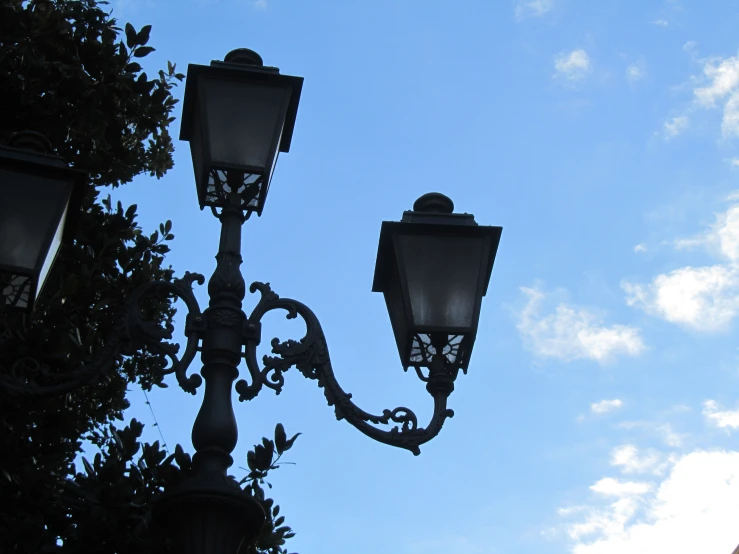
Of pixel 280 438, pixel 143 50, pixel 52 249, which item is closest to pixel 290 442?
pixel 280 438

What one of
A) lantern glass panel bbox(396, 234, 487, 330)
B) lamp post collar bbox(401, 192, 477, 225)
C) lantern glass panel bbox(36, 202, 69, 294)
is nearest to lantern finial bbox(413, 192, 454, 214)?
lamp post collar bbox(401, 192, 477, 225)

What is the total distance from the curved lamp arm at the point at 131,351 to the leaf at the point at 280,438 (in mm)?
1181

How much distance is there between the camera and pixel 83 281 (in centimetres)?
704

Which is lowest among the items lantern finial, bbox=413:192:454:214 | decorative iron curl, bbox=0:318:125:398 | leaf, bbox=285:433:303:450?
decorative iron curl, bbox=0:318:125:398

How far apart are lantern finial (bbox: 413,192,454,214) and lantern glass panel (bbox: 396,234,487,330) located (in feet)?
0.77

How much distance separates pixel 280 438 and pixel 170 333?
127 cm

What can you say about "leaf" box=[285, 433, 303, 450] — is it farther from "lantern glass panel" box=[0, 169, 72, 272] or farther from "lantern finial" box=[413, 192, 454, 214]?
"lantern glass panel" box=[0, 169, 72, 272]

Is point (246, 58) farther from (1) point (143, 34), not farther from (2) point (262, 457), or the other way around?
(1) point (143, 34)

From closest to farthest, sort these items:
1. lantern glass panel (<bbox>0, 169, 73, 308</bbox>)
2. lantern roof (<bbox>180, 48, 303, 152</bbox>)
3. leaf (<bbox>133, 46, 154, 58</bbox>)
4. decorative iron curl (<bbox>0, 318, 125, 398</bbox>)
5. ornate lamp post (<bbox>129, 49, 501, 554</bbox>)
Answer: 1. lantern glass panel (<bbox>0, 169, 73, 308</bbox>)
2. decorative iron curl (<bbox>0, 318, 125, 398</bbox>)
3. ornate lamp post (<bbox>129, 49, 501, 554</bbox>)
4. lantern roof (<bbox>180, 48, 303, 152</bbox>)
5. leaf (<bbox>133, 46, 154, 58</bbox>)

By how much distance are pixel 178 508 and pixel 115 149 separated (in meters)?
5.40

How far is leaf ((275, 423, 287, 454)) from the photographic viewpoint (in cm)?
495

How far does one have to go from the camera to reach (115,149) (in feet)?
26.9

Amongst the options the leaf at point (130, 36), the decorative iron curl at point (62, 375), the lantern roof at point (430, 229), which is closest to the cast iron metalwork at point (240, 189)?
the lantern roof at point (430, 229)

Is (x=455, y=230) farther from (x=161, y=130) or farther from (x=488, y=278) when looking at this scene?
(x=161, y=130)
